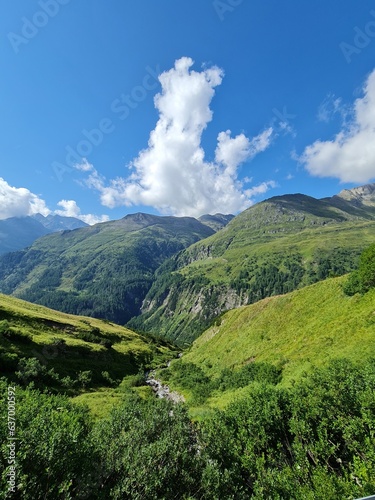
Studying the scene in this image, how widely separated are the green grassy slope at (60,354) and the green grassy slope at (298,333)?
26447 mm

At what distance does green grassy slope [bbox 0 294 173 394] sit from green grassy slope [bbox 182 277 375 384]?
26.4 metres

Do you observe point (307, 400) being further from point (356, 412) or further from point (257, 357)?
point (257, 357)

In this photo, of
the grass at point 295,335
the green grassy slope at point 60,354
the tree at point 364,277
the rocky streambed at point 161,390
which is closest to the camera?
the grass at point 295,335

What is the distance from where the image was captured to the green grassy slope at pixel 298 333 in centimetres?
4128

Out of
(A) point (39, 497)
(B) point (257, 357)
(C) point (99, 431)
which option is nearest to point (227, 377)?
(B) point (257, 357)

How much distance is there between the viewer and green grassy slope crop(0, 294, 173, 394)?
185 feet

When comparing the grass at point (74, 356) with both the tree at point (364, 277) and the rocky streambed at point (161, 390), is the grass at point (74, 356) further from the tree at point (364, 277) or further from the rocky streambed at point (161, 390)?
the tree at point (364, 277)
